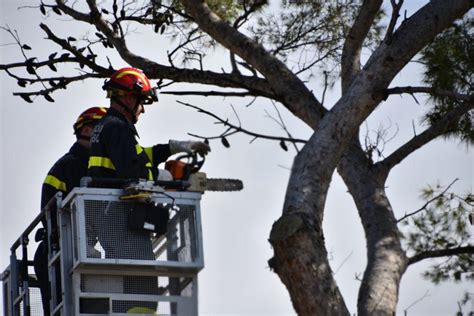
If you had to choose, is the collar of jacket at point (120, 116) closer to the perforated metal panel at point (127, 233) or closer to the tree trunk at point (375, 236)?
the perforated metal panel at point (127, 233)

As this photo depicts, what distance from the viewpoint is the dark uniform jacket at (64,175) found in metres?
8.57

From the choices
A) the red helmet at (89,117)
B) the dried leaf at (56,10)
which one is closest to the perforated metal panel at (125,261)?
the red helmet at (89,117)

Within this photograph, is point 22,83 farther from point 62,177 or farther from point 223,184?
point 223,184

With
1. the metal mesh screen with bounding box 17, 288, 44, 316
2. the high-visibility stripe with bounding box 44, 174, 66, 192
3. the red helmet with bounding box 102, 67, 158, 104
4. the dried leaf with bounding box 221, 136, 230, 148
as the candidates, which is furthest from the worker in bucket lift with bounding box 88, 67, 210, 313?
the metal mesh screen with bounding box 17, 288, 44, 316

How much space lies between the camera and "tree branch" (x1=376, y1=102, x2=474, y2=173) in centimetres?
905

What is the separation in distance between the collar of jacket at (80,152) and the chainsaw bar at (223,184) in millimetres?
849

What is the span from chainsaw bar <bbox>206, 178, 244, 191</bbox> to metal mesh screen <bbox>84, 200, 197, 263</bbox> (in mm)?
661

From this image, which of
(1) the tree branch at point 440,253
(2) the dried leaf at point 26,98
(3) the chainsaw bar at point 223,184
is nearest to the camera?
(3) the chainsaw bar at point 223,184

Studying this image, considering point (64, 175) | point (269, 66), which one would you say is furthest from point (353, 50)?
point (64, 175)

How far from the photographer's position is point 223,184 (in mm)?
8562

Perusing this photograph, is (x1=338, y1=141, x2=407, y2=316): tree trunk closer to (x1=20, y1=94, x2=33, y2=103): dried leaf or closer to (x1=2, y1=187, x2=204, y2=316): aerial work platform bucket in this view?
(x1=2, y1=187, x2=204, y2=316): aerial work platform bucket

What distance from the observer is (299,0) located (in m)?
10.9

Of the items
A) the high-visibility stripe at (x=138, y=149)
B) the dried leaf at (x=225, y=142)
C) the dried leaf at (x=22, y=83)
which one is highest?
the dried leaf at (x=22, y=83)

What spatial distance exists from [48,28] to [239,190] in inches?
106
